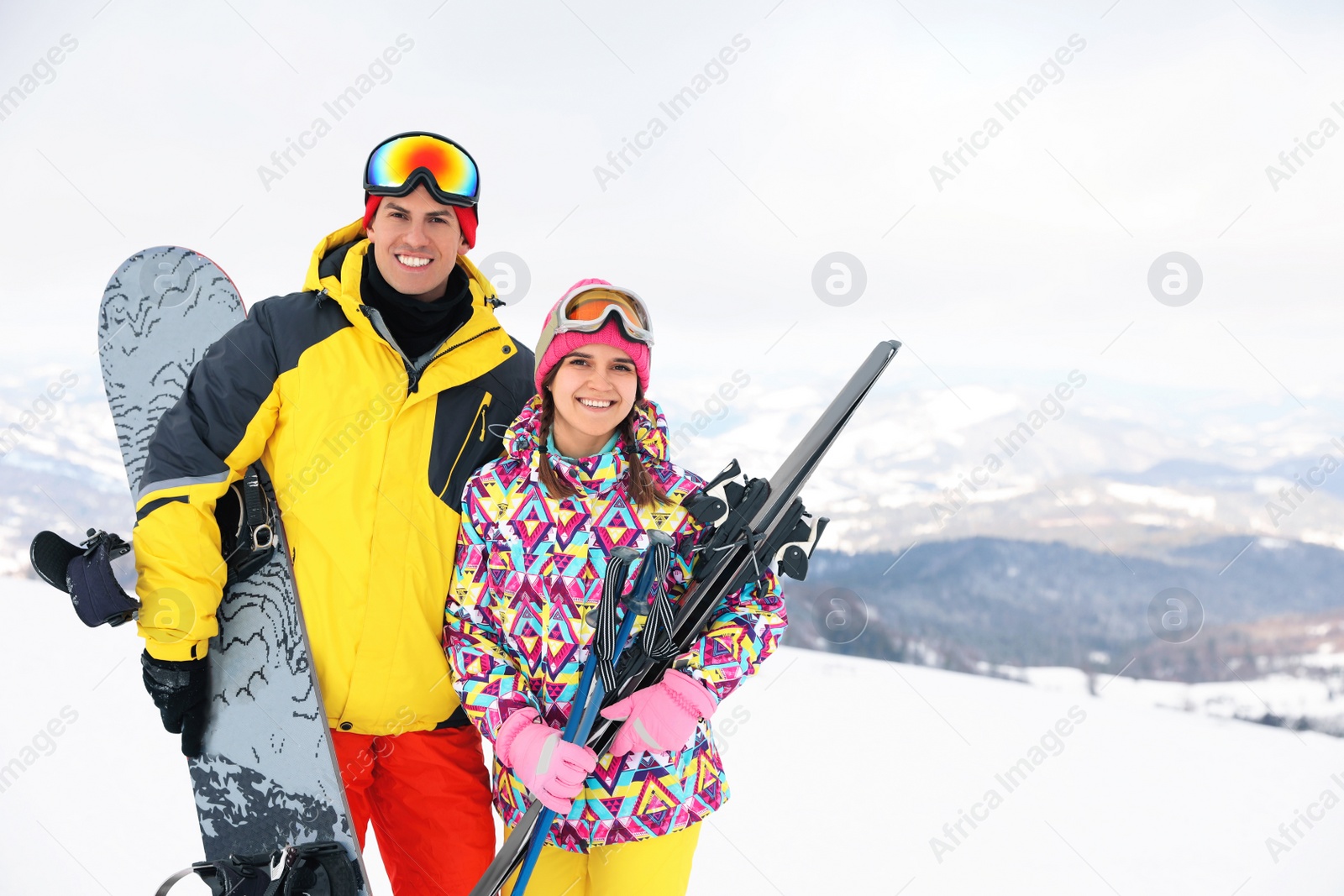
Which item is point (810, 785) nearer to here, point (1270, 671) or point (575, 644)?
point (575, 644)

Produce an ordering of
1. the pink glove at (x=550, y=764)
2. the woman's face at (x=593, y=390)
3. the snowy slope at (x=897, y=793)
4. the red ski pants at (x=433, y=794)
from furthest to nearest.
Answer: the snowy slope at (x=897, y=793) → the red ski pants at (x=433, y=794) → the woman's face at (x=593, y=390) → the pink glove at (x=550, y=764)

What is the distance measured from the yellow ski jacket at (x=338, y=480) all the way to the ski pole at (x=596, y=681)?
354 mm

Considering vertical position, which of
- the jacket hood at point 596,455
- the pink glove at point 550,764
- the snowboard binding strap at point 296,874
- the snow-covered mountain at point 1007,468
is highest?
the snow-covered mountain at point 1007,468

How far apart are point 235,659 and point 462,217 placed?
1.04 m

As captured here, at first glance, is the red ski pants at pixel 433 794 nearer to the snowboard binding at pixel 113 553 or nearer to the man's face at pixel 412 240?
the snowboard binding at pixel 113 553

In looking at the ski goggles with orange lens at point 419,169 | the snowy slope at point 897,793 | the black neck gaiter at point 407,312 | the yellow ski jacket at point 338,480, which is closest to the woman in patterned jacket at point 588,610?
the yellow ski jacket at point 338,480

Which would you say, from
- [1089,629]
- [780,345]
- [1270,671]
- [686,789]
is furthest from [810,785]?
[1089,629]

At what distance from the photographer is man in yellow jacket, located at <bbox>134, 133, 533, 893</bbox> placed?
155cm

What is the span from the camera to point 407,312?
5.32 ft

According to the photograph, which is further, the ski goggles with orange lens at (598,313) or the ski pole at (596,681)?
the ski goggles with orange lens at (598,313)

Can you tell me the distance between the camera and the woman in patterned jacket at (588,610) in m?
1.45

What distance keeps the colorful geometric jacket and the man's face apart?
34cm

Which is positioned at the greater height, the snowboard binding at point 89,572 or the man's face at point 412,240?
the man's face at point 412,240

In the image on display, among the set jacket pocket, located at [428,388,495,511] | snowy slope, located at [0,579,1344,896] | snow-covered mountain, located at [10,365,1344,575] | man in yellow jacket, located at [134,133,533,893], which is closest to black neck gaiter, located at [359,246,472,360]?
man in yellow jacket, located at [134,133,533,893]
